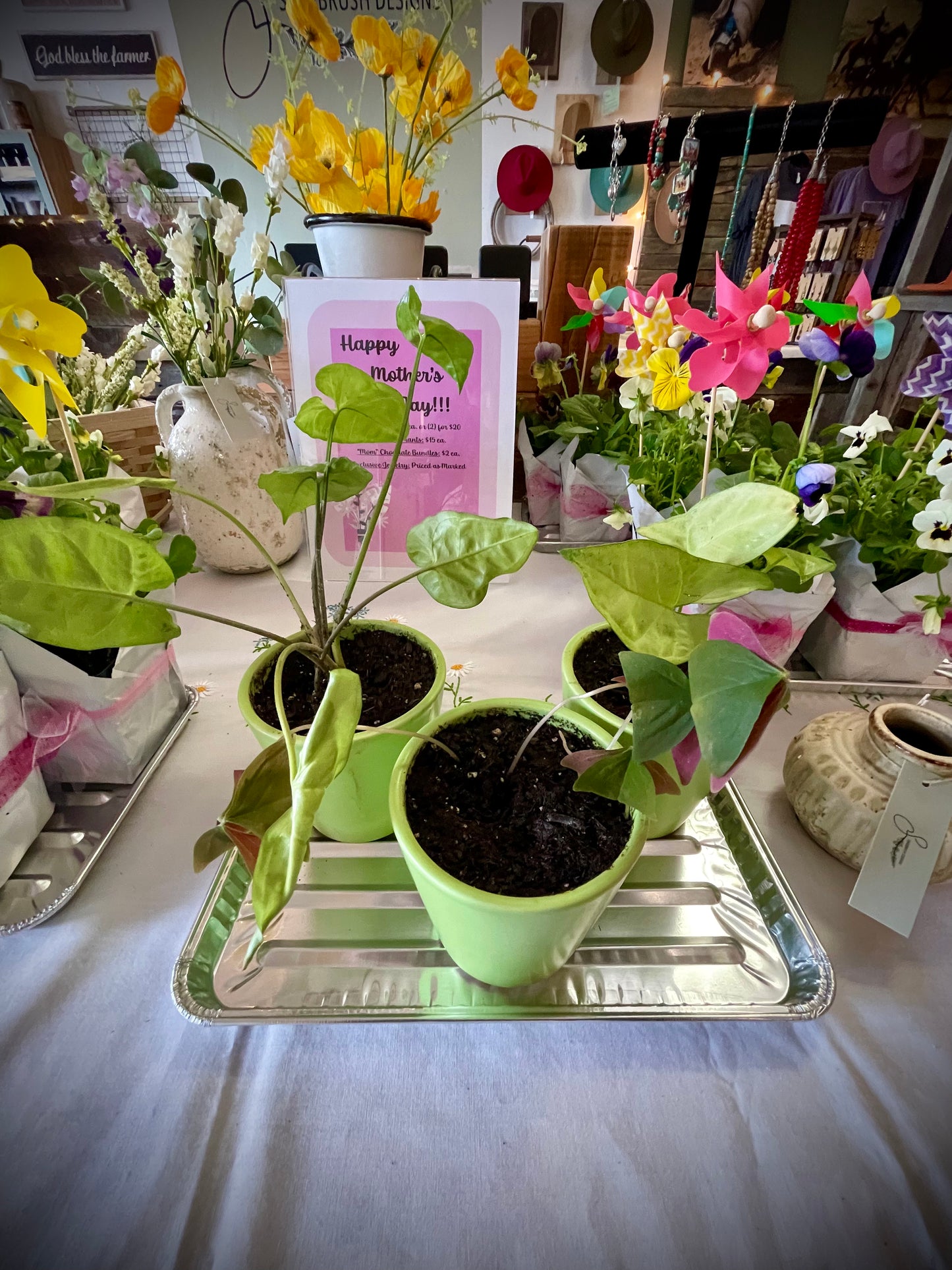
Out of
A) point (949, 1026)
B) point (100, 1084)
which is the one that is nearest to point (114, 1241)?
point (100, 1084)

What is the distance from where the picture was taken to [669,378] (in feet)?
1.65

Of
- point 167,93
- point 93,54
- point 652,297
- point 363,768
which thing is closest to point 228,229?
point 167,93

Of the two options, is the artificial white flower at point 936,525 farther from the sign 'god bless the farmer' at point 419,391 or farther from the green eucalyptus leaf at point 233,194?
the green eucalyptus leaf at point 233,194

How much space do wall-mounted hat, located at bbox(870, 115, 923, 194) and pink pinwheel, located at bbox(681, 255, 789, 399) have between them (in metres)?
2.05

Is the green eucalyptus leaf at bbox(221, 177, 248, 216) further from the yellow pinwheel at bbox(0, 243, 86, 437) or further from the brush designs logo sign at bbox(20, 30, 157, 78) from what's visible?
the brush designs logo sign at bbox(20, 30, 157, 78)

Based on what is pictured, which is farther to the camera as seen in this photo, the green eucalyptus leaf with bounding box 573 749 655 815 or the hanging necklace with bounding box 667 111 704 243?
the hanging necklace with bounding box 667 111 704 243

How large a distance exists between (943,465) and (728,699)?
34cm

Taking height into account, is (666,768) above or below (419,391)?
below

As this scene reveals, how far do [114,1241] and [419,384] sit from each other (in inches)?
26.2

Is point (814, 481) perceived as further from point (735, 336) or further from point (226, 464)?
point (226, 464)

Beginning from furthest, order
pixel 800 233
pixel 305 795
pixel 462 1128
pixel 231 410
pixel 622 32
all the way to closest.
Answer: pixel 622 32 → pixel 800 233 → pixel 231 410 → pixel 462 1128 → pixel 305 795

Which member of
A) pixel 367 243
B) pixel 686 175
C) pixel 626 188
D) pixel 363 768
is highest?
pixel 626 188

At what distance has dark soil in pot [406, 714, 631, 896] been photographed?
305 millimetres

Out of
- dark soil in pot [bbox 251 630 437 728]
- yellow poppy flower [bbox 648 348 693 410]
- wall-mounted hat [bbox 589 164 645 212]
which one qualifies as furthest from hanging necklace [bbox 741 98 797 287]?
wall-mounted hat [bbox 589 164 645 212]
